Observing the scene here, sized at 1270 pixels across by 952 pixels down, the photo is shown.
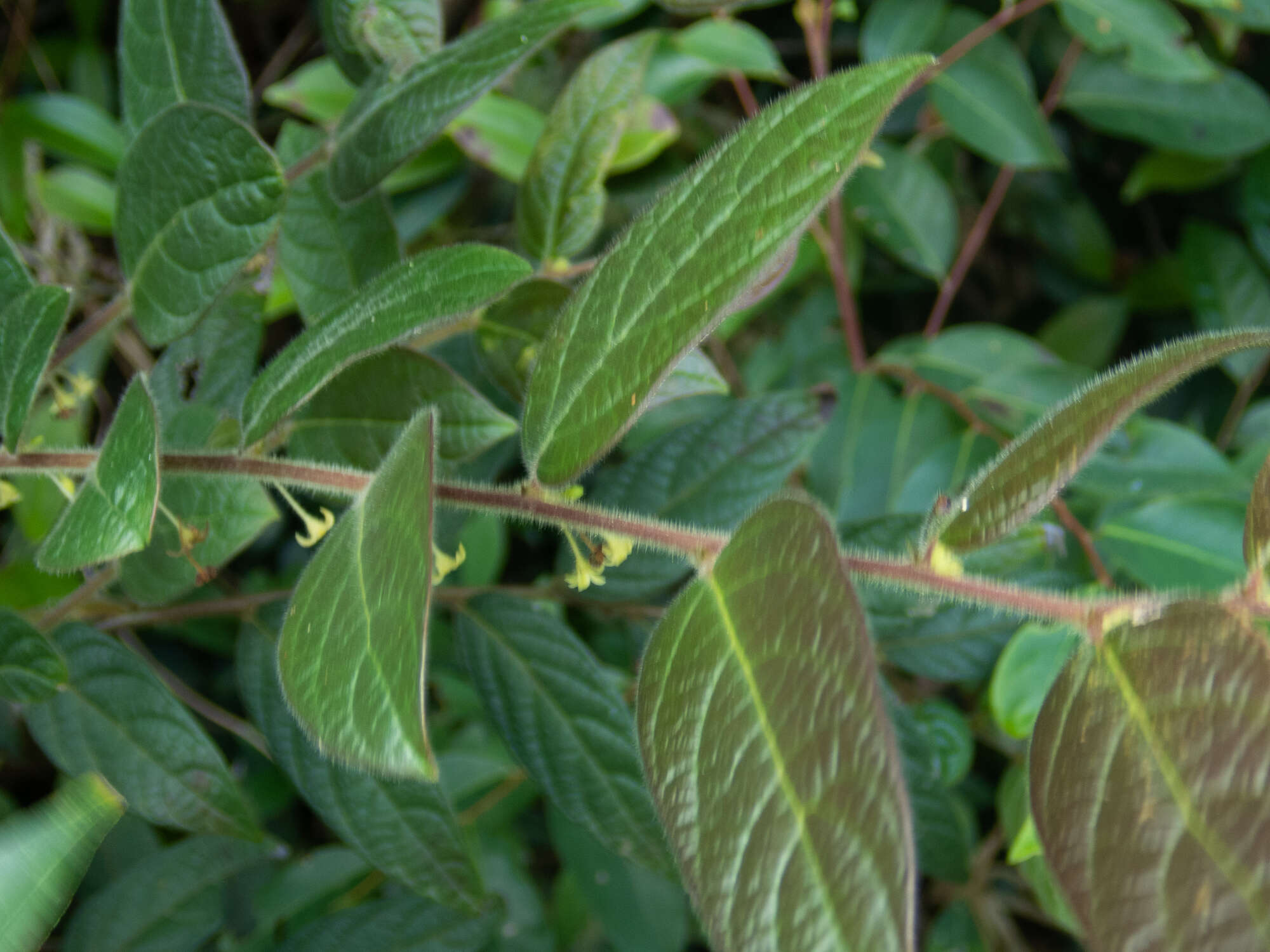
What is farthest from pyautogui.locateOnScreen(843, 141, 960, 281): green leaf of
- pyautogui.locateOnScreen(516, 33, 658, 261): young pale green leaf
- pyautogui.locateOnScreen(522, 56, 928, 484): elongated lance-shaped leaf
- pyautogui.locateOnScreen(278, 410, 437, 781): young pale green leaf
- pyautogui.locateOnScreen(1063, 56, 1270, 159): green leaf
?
pyautogui.locateOnScreen(278, 410, 437, 781): young pale green leaf

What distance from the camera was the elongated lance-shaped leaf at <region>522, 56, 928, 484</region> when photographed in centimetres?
37

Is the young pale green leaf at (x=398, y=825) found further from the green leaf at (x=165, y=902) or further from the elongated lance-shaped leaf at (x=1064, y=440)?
the elongated lance-shaped leaf at (x=1064, y=440)

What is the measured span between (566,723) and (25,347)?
16.3 inches

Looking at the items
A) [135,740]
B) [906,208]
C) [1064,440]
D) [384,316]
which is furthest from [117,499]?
[906,208]

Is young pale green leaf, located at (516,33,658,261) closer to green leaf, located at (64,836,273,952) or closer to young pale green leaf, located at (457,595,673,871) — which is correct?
young pale green leaf, located at (457,595,673,871)

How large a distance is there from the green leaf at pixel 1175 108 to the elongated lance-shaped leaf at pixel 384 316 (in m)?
0.92

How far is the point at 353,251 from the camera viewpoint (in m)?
0.66

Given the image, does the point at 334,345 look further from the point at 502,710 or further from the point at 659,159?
the point at 659,159

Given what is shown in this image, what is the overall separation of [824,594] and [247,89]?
22.0 inches

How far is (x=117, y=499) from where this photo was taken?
42 centimetres

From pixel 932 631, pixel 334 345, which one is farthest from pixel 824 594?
pixel 932 631

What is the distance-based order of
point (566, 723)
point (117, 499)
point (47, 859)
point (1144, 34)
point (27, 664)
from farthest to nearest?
point (1144, 34)
point (566, 723)
point (27, 664)
point (117, 499)
point (47, 859)

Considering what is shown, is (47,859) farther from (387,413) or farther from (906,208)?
(906,208)

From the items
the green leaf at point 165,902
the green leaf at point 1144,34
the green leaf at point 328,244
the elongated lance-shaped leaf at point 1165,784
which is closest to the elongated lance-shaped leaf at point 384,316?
the green leaf at point 328,244
